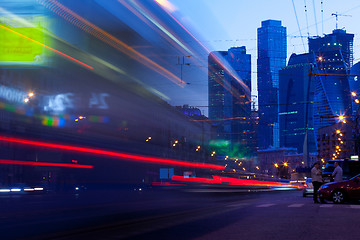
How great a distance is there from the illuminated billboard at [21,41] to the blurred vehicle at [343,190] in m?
13.9

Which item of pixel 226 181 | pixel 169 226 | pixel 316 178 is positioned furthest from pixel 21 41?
pixel 226 181

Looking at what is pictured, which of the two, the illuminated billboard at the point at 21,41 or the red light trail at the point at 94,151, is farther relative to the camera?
the red light trail at the point at 94,151

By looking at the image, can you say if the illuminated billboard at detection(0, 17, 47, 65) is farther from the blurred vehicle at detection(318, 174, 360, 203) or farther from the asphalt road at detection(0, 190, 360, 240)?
the blurred vehicle at detection(318, 174, 360, 203)

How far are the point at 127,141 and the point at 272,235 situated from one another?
9093 mm

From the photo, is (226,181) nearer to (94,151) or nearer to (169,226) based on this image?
(94,151)

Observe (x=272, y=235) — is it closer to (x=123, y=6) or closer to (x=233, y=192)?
(x=123, y=6)

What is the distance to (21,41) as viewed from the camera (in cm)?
1348

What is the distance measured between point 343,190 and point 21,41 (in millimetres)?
15044

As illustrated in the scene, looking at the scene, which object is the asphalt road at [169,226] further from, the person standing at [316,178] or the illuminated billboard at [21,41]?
the person standing at [316,178]

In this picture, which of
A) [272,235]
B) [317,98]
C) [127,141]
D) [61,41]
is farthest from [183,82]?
[317,98]

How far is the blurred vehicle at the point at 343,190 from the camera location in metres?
22.0

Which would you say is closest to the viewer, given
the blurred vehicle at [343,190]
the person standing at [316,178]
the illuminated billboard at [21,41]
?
the illuminated billboard at [21,41]

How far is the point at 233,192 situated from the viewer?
42219mm

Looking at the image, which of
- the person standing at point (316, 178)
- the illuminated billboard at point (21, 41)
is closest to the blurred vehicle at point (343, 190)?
the person standing at point (316, 178)
